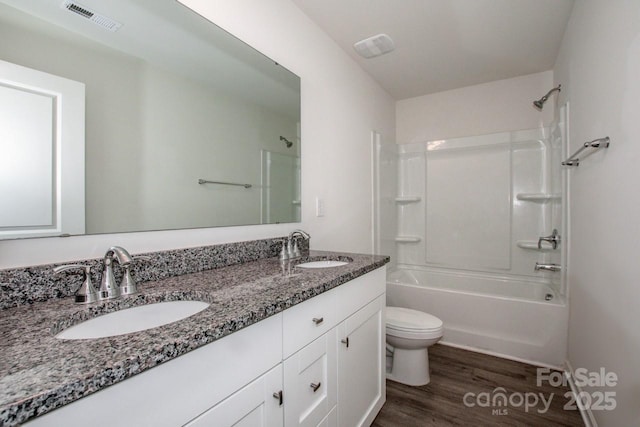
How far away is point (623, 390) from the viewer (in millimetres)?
1140

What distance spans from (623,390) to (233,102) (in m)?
2.04

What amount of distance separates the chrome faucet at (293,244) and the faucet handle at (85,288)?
0.88 meters

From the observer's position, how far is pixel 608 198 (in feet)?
4.28

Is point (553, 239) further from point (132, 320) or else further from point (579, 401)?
point (132, 320)

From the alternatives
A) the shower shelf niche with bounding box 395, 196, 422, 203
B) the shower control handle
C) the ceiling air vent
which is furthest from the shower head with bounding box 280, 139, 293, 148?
the shower control handle

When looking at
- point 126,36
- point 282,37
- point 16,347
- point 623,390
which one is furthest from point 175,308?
point 623,390

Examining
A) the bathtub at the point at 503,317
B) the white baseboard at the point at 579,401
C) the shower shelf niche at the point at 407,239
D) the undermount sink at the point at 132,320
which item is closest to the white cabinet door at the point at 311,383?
the undermount sink at the point at 132,320

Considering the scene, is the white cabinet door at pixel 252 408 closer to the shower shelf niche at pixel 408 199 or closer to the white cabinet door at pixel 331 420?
the white cabinet door at pixel 331 420

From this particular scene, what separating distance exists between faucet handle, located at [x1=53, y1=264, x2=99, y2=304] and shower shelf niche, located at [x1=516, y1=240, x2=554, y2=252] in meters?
3.18

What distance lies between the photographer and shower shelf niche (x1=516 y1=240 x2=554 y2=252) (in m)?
2.65

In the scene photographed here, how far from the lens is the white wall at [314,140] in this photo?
38.8 inches

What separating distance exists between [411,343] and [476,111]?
2.39 metres

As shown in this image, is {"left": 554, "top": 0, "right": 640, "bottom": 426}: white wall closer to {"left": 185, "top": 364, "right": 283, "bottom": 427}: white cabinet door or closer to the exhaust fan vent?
the exhaust fan vent

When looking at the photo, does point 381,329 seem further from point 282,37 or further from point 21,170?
point 282,37
